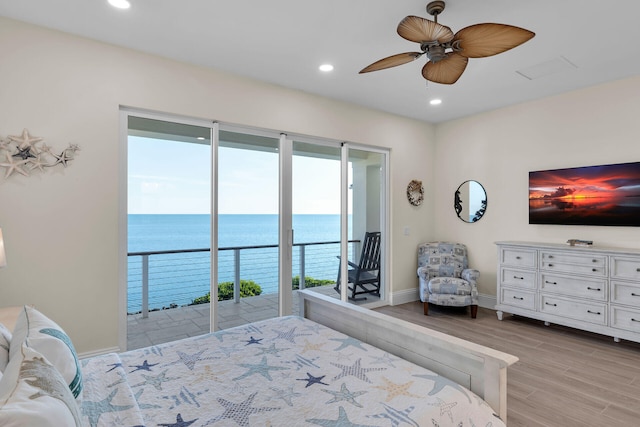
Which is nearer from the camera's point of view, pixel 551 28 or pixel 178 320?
pixel 551 28


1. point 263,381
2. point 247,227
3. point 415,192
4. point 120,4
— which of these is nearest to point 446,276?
point 415,192

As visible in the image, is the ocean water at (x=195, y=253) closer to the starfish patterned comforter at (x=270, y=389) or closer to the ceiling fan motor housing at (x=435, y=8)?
the starfish patterned comforter at (x=270, y=389)

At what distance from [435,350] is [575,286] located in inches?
113

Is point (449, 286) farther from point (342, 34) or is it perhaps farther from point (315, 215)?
point (342, 34)

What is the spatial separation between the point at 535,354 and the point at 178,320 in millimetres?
3497

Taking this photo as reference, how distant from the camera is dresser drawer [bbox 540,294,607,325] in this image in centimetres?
348

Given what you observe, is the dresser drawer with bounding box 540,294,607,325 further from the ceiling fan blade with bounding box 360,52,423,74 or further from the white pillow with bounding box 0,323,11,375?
A: the white pillow with bounding box 0,323,11,375

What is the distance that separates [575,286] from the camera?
365 cm

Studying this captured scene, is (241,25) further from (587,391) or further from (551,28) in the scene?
(587,391)

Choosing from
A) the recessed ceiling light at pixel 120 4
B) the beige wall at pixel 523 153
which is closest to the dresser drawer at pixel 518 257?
the beige wall at pixel 523 153

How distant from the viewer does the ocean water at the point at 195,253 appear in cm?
322

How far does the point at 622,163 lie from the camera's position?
144 inches

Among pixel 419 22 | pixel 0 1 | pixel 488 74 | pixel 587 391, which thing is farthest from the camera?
pixel 488 74

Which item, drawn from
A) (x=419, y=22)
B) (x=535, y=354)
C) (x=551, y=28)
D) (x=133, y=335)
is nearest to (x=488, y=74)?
(x=551, y=28)
